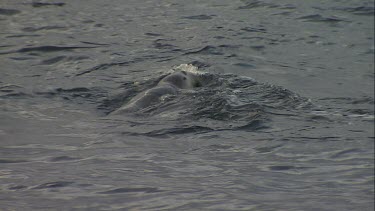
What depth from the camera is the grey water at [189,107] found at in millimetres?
4414

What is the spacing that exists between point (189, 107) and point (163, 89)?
1.57 feet

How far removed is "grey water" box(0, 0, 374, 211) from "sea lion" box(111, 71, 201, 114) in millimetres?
117

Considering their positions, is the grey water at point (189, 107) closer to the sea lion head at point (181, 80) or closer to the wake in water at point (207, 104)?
the wake in water at point (207, 104)

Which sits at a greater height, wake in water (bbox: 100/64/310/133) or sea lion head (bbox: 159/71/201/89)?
sea lion head (bbox: 159/71/201/89)

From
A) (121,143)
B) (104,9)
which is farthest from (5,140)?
(104,9)

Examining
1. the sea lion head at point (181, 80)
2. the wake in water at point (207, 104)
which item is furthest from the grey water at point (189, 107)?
the sea lion head at point (181, 80)

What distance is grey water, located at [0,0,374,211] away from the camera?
4.41 meters

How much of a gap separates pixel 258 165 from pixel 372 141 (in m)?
1.66

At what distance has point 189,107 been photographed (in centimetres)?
730

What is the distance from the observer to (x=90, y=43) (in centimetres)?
1112

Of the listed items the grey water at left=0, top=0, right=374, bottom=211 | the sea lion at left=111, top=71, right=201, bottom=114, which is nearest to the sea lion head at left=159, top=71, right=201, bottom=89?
the sea lion at left=111, top=71, right=201, bottom=114

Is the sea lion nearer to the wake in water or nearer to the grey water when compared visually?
the wake in water

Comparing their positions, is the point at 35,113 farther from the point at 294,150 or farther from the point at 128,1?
the point at 128,1

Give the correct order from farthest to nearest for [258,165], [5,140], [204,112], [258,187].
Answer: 1. [204,112]
2. [5,140]
3. [258,165]
4. [258,187]
